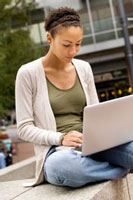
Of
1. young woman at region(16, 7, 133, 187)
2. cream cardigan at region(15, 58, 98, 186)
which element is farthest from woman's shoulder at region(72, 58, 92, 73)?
cream cardigan at region(15, 58, 98, 186)

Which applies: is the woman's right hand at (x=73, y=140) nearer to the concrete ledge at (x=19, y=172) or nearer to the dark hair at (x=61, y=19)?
the dark hair at (x=61, y=19)

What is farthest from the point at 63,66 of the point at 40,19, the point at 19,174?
the point at 40,19

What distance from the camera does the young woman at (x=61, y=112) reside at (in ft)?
6.61

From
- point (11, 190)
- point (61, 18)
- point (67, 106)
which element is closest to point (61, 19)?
point (61, 18)

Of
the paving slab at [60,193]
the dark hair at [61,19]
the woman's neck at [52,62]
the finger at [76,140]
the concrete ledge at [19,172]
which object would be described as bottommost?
the concrete ledge at [19,172]

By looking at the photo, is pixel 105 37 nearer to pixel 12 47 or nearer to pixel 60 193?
pixel 12 47

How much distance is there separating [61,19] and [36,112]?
58 cm

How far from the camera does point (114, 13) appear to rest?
17.9m

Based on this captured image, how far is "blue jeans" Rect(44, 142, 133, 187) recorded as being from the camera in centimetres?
198

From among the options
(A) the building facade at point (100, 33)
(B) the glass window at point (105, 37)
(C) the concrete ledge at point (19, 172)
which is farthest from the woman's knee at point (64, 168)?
(B) the glass window at point (105, 37)

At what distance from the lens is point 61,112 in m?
2.32

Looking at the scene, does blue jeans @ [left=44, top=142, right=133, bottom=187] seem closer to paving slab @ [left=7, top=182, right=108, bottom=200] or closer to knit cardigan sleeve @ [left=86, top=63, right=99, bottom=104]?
paving slab @ [left=7, top=182, right=108, bottom=200]

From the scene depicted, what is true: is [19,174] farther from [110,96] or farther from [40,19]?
[110,96]

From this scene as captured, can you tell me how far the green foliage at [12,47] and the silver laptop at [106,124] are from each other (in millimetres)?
7522
